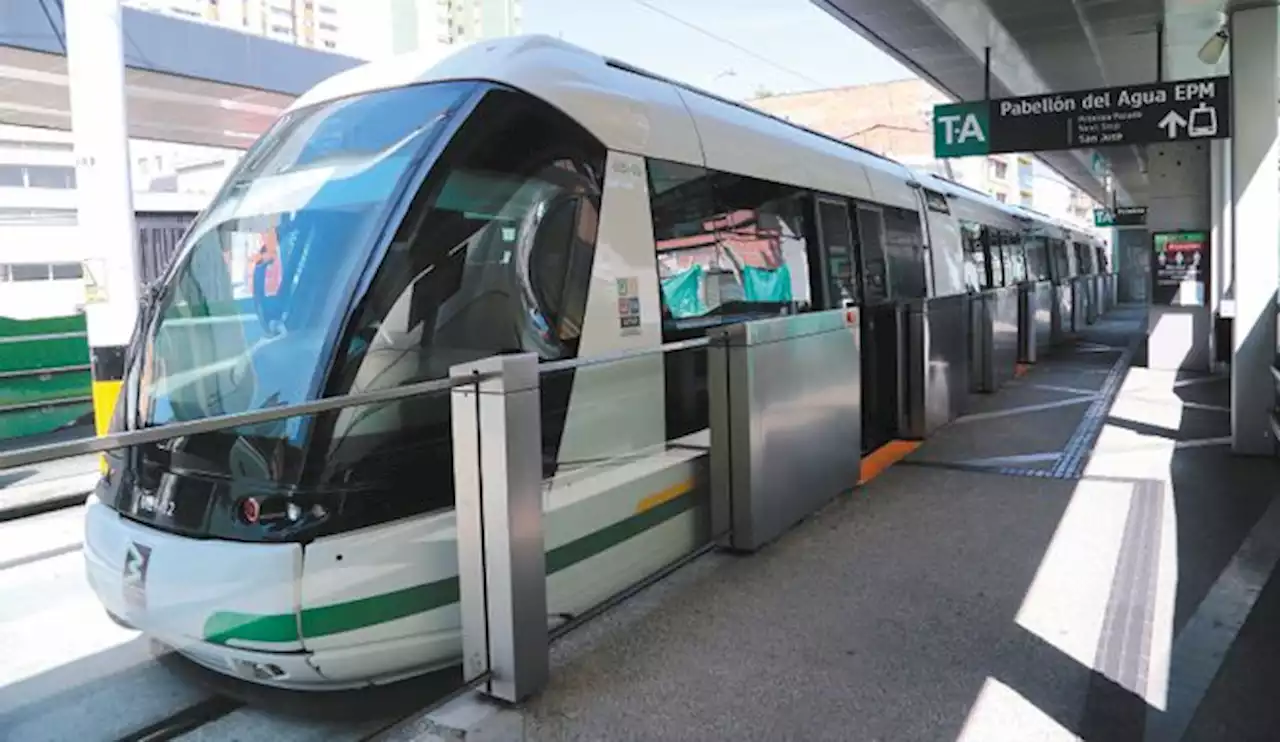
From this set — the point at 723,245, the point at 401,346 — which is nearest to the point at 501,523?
the point at 401,346

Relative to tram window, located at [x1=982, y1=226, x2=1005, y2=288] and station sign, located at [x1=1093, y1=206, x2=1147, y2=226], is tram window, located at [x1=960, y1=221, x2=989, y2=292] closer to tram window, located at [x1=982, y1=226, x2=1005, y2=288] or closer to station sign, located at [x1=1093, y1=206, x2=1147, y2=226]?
tram window, located at [x1=982, y1=226, x2=1005, y2=288]

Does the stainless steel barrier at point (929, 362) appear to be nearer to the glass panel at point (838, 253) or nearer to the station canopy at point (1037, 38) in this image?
the glass panel at point (838, 253)

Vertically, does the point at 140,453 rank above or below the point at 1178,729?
above

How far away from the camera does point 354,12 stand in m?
28.3

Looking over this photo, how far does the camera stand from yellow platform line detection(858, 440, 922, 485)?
7284 mm

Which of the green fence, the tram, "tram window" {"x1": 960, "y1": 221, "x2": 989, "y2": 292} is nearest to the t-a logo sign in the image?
"tram window" {"x1": 960, "y1": 221, "x2": 989, "y2": 292}

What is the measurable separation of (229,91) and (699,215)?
834 cm

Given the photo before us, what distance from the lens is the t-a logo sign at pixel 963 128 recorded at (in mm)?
10672

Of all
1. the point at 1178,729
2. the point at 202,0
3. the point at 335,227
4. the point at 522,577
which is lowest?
the point at 1178,729

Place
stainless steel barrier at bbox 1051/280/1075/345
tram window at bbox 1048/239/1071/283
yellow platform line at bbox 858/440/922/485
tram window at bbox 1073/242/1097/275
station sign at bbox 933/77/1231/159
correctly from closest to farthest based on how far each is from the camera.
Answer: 1. yellow platform line at bbox 858/440/922/485
2. station sign at bbox 933/77/1231/159
3. stainless steel barrier at bbox 1051/280/1075/345
4. tram window at bbox 1048/239/1071/283
5. tram window at bbox 1073/242/1097/275

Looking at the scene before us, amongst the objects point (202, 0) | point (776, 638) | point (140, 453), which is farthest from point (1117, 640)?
point (202, 0)

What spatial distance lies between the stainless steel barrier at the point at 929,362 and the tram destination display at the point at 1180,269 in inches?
230

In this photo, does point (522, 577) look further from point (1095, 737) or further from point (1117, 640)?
point (1117, 640)

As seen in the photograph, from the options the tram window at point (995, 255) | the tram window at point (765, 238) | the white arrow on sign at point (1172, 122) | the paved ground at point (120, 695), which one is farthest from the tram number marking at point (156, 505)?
the tram window at point (995, 255)
